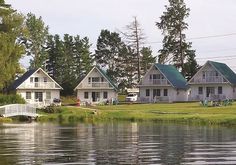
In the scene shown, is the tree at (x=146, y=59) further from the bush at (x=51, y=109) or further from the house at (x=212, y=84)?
the bush at (x=51, y=109)

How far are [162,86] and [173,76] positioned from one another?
344 cm

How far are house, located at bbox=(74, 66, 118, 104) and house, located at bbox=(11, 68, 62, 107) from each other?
483 cm

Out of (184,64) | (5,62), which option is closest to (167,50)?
(184,64)

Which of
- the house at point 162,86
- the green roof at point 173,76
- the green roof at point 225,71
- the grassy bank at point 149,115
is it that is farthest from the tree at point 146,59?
the grassy bank at point 149,115

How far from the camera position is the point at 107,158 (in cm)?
2409

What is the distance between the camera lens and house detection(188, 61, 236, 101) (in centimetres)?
8644

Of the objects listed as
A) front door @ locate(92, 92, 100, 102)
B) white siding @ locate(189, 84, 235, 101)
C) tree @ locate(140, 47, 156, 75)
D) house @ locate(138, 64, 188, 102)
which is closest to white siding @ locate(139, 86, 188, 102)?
house @ locate(138, 64, 188, 102)

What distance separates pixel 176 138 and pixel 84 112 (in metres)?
29.6

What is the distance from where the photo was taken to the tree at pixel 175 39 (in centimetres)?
10269

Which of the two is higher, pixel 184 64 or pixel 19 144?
pixel 184 64

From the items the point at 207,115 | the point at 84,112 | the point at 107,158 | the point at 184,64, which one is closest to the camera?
the point at 107,158

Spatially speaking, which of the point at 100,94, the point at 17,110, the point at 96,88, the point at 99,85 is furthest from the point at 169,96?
the point at 17,110

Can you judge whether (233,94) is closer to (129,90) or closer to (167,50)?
(167,50)

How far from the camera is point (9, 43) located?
6906cm
